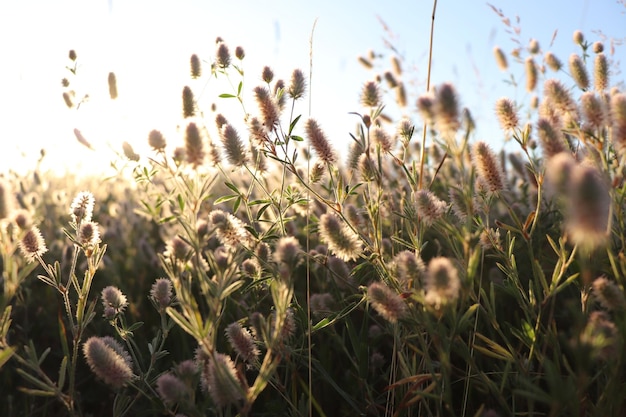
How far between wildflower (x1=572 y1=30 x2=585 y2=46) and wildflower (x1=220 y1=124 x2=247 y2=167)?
1790 millimetres

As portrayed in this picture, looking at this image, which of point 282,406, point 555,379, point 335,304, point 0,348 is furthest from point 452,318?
point 0,348

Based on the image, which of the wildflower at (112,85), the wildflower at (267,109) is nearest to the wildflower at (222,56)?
the wildflower at (267,109)

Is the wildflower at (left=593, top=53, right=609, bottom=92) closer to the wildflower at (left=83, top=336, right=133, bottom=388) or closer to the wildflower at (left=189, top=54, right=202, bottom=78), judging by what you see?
the wildflower at (left=189, top=54, right=202, bottom=78)

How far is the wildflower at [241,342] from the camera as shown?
4.33 ft

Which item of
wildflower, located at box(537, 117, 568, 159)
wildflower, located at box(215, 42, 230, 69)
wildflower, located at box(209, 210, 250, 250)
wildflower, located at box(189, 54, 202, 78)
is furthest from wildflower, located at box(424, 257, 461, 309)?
wildflower, located at box(189, 54, 202, 78)

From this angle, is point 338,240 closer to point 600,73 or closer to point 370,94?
point 370,94

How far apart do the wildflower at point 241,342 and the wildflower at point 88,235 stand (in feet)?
1.61

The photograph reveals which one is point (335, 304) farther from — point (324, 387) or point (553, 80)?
point (553, 80)

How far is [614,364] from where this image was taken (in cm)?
109

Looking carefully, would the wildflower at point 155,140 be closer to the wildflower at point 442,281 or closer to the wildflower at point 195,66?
the wildflower at point 442,281

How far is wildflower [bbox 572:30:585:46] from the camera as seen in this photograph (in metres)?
2.61

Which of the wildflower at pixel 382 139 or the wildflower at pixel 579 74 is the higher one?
the wildflower at pixel 579 74

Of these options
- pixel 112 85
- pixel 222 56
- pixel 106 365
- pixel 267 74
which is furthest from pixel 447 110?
pixel 112 85

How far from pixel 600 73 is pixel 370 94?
755 mm
